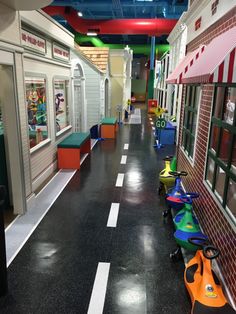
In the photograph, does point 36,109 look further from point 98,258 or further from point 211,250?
point 211,250

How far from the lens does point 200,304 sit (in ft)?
8.03

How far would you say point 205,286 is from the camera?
8.39ft

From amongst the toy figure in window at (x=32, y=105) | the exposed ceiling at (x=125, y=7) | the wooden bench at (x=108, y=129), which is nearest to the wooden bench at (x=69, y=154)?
Result: the toy figure in window at (x=32, y=105)

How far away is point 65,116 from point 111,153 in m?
1.99

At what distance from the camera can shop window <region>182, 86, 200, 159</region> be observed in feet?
15.8

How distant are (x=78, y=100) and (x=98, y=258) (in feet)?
23.5

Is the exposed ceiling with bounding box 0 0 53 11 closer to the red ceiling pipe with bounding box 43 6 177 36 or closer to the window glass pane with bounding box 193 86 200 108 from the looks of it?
the window glass pane with bounding box 193 86 200 108

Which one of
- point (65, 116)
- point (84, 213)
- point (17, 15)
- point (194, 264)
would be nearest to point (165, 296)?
point (194, 264)

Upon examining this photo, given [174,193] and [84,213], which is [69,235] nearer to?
[84,213]

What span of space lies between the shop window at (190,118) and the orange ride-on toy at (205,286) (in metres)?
2.47

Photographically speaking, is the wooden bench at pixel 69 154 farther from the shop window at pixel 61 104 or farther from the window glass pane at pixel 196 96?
the window glass pane at pixel 196 96

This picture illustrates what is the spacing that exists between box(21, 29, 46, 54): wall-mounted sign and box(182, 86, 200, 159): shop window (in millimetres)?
3251

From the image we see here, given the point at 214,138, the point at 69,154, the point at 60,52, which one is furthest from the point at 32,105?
the point at 214,138

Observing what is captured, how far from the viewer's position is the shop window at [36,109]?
5.36 meters
